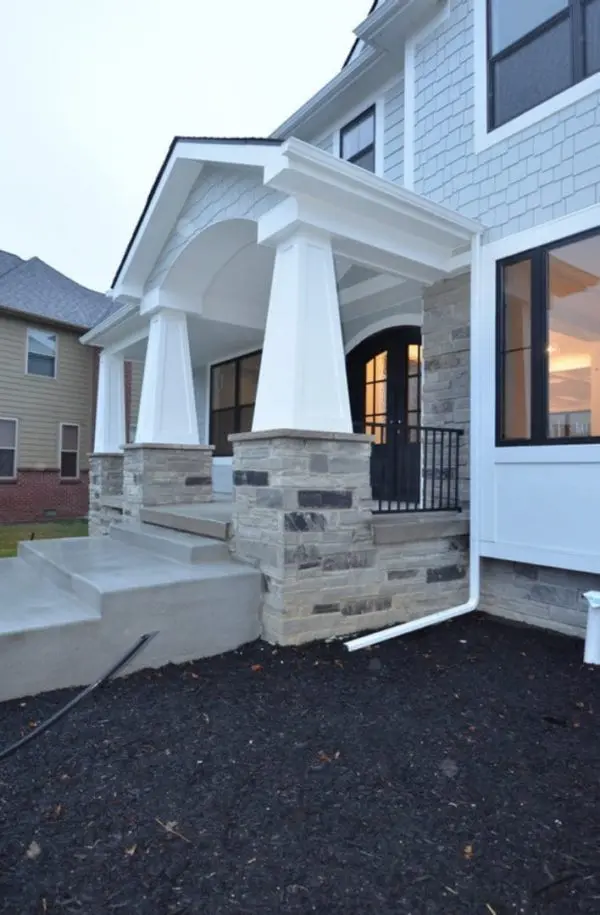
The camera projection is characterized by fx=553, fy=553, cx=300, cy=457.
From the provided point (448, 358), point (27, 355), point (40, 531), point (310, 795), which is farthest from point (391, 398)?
point (27, 355)

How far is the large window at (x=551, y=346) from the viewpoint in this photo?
12.4ft

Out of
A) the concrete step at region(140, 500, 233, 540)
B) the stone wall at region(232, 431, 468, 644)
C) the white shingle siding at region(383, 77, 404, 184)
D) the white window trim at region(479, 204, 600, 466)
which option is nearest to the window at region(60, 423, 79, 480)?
the concrete step at region(140, 500, 233, 540)

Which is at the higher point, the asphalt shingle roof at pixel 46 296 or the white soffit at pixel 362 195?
the asphalt shingle roof at pixel 46 296

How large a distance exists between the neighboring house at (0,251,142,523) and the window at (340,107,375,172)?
9875mm

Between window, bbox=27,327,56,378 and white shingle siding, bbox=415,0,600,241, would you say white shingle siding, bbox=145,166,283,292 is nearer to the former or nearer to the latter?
white shingle siding, bbox=415,0,600,241

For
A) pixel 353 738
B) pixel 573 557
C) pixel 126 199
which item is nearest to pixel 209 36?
pixel 573 557

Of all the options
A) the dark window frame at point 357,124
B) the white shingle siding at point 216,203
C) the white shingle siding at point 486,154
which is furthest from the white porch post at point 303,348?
the dark window frame at point 357,124

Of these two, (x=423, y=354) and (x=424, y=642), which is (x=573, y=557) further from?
(x=423, y=354)

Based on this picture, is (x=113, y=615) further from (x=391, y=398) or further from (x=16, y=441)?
(x=16, y=441)

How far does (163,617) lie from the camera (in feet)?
10.6

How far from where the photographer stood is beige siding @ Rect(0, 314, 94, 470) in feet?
42.9

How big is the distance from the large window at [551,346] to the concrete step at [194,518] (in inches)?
88.2

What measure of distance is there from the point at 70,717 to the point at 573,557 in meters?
3.13

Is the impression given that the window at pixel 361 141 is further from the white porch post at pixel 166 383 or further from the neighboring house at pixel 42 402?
the neighboring house at pixel 42 402
